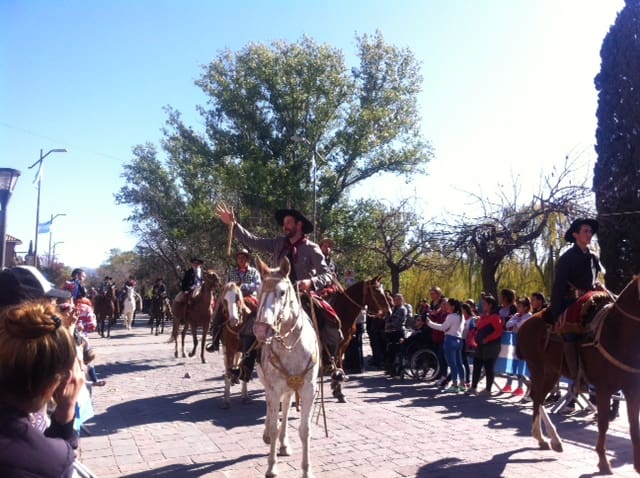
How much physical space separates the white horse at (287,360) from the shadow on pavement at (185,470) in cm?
89

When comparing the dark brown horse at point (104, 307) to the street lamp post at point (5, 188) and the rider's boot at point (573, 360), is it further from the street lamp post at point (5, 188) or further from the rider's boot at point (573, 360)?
the rider's boot at point (573, 360)

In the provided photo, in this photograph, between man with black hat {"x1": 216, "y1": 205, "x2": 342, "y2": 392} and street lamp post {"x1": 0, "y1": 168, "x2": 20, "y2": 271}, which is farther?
street lamp post {"x1": 0, "y1": 168, "x2": 20, "y2": 271}

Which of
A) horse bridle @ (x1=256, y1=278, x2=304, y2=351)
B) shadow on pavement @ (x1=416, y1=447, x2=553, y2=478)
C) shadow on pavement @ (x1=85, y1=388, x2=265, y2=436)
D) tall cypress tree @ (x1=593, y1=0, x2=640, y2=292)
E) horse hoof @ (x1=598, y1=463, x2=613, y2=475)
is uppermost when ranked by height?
tall cypress tree @ (x1=593, y1=0, x2=640, y2=292)

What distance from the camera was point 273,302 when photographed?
552 cm

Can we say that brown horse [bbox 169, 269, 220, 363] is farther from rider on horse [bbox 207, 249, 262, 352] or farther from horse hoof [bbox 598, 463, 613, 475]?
horse hoof [bbox 598, 463, 613, 475]

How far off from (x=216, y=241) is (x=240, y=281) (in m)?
20.0

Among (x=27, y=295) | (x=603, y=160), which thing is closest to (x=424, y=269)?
(x=603, y=160)

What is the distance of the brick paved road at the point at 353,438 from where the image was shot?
254 inches

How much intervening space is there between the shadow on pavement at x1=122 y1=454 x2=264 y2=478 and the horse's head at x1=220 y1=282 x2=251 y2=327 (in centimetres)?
418

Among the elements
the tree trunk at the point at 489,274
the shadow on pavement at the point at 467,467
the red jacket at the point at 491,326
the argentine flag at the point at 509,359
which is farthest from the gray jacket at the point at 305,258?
the tree trunk at the point at 489,274

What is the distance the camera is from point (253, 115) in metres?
28.2

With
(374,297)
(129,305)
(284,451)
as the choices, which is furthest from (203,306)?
(129,305)

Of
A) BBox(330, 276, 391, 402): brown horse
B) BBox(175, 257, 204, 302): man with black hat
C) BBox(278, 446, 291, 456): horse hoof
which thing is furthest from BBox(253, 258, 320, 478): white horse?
BBox(175, 257, 204, 302): man with black hat

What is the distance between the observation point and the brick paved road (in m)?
6.45
